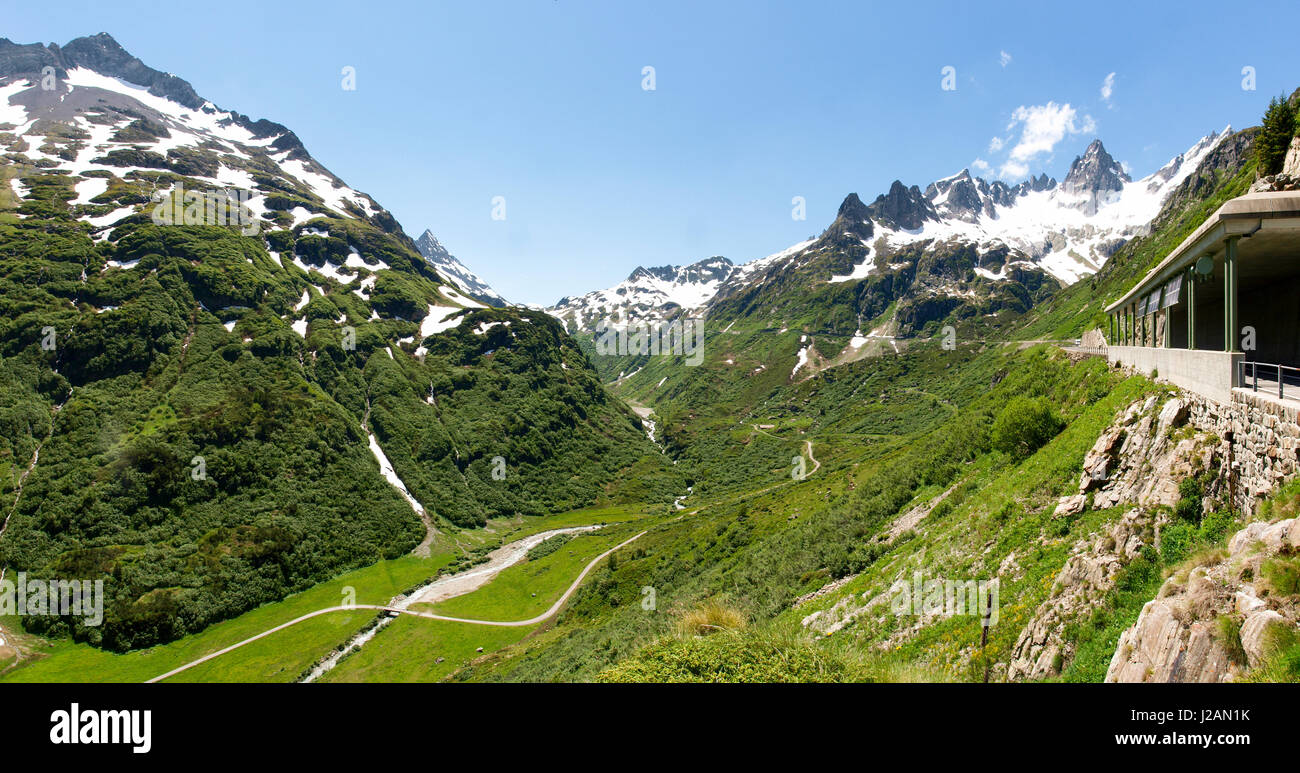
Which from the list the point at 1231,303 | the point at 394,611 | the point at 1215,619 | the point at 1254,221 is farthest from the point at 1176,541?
the point at 394,611

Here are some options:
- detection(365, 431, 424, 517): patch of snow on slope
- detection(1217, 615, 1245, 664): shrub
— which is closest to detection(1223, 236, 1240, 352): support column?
detection(1217, 615, 1245, 664): shrub

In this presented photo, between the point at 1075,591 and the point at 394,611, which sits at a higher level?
the point at 1075,591

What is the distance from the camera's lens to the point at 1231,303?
15266 mm

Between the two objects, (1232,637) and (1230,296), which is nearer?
(1232,637)

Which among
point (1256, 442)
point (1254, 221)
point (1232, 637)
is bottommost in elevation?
point (1232, 637)

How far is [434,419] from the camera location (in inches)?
4621

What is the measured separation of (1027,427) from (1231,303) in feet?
30.6

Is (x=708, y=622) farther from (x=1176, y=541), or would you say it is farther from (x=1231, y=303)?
(x=1231, y=303)

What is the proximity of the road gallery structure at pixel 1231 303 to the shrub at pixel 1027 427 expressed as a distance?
12.7ft

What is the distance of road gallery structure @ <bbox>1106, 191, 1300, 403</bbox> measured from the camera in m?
14.1

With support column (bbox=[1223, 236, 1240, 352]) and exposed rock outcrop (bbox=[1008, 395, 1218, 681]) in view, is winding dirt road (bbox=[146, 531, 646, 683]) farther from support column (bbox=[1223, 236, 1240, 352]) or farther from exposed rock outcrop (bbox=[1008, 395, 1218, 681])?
support column (bbox=[1223, 236, 1240, 352])

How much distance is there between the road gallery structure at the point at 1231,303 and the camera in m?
14.1

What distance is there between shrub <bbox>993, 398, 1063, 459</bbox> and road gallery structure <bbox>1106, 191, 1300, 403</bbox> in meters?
3.88
